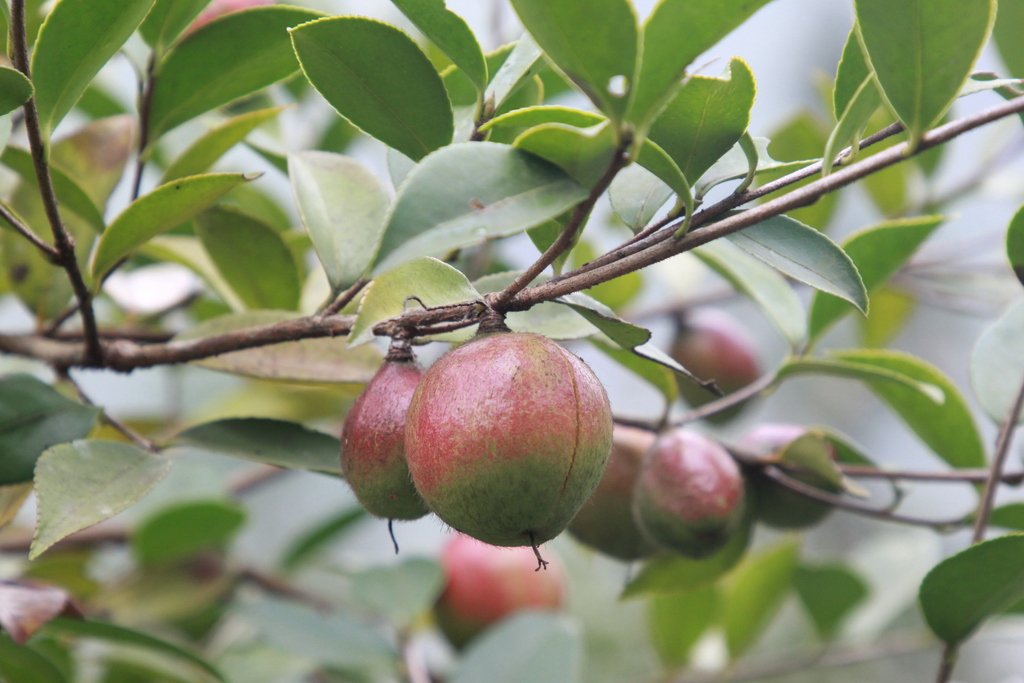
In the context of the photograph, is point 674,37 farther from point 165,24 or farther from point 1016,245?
point 165,24

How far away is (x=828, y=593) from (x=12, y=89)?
48.8 inches

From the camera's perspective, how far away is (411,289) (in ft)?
1.59

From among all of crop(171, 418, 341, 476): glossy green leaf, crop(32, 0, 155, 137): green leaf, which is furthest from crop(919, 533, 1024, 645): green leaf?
crop(32, 0, 155, 137): green leaf

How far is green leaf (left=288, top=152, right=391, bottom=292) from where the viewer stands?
0.67 meters

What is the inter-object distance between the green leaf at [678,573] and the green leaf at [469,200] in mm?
654

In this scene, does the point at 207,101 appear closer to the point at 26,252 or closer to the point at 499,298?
the point at 26,252

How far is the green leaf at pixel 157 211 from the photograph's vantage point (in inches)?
23.4

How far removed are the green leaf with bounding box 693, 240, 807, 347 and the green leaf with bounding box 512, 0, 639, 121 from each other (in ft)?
1.55

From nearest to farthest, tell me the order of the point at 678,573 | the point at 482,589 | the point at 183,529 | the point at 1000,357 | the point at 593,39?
the point at 593,39 → the point at 1000,357 → the point at 678,573 → the point at 183,529 → the point at 482,589

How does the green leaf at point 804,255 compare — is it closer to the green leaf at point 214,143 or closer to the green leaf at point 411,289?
the green leaf at point 411,289

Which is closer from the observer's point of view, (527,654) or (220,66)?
(220,66)

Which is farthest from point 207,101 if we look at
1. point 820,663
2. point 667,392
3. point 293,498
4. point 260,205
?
point 293,498

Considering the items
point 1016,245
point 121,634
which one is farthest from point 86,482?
point 1016,245

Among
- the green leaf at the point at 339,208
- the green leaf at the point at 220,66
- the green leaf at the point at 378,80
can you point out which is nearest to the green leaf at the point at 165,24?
the green leaf at the point at 220,66
